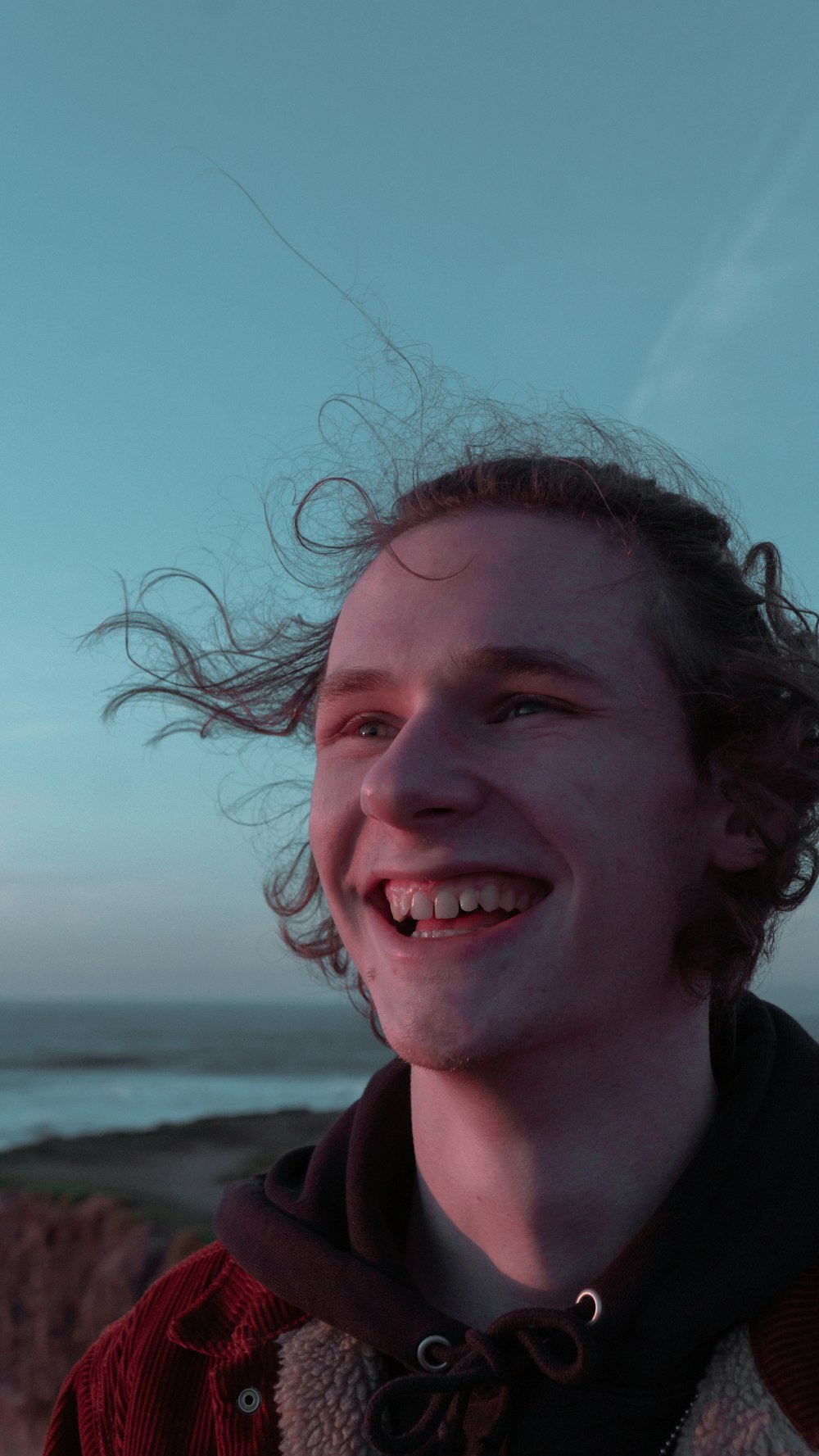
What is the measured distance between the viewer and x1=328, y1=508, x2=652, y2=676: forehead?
1.85m

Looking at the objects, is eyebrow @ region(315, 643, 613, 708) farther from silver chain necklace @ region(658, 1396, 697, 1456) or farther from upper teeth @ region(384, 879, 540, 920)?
silver chain necklace @ region(658, 1396, 697, 1456)

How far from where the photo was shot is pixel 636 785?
5.92 ft

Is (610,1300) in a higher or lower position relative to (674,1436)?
higher

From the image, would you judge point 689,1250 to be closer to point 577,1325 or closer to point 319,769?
point 577,1325

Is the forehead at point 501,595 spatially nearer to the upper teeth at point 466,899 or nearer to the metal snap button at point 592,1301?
the upper teeth at point 466,899

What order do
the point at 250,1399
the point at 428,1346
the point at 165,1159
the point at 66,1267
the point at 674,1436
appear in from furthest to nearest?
the point at 165,1159
the point at 66,1267
the point at 250,1399
the point at 428,1346
the point at 674,1436

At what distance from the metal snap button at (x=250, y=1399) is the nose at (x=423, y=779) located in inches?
37.6

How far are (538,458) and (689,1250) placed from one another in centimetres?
138

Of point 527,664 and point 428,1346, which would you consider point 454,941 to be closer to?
point 527,664

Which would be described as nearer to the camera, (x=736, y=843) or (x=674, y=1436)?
(x=674, y=1436)

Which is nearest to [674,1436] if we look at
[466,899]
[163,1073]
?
[466,899]

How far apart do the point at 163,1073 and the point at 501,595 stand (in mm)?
31826

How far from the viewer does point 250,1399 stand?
187 centimetres

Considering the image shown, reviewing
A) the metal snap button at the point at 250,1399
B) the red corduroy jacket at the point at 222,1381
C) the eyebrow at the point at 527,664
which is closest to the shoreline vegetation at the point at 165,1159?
the red corduroy jacket at the point at 222,1381
